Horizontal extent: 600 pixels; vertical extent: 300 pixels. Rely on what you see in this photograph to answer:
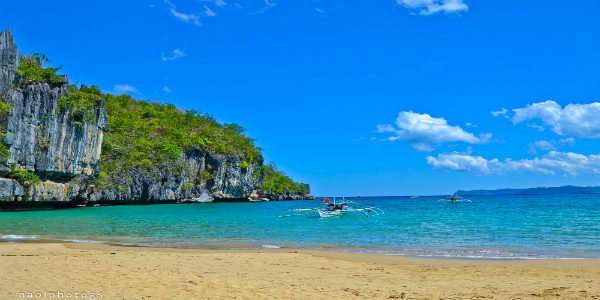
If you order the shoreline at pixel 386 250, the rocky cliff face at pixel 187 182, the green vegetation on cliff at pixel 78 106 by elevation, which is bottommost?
the shoreline at pixel 386 250

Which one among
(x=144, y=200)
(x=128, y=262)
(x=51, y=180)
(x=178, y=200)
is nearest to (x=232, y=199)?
(x=178, y=200)

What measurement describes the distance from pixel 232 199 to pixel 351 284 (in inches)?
2937

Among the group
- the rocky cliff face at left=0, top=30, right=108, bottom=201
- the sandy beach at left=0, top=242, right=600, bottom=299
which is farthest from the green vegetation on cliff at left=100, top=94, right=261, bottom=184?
the sandy beach at left=0, top=242, right=600, bottom=299

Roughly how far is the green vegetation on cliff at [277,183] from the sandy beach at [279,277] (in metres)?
80.1

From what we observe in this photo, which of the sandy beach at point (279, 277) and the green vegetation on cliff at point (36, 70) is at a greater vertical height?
→ the green vegetation on cliff at point (36, 70)

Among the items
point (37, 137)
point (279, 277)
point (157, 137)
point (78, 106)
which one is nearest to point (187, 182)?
point (157, 137)

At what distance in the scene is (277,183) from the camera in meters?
101

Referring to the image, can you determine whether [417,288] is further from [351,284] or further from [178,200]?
[178,200]

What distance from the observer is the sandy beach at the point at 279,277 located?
6477 millimetres

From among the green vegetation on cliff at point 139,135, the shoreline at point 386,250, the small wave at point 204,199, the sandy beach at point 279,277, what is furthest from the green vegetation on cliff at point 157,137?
the sandy beach at point 279,277

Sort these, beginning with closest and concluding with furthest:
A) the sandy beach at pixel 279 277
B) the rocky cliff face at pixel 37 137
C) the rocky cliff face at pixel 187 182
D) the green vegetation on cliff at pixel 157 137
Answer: the sandy beach at pixel 279 277, the rocky cliff face at pixel 37 137, the rocky cliff face at pixel 187 182, the green vegetation on cliff at pixel 157 137

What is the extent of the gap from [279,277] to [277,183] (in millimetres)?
93323

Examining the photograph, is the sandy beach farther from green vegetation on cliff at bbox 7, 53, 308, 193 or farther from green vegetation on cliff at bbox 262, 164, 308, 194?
green vegetation on cliff at bbox 262, 164, 308, 194

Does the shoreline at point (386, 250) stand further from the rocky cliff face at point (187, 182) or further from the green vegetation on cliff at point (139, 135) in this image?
the rocky cliff face at point (187, 182)
